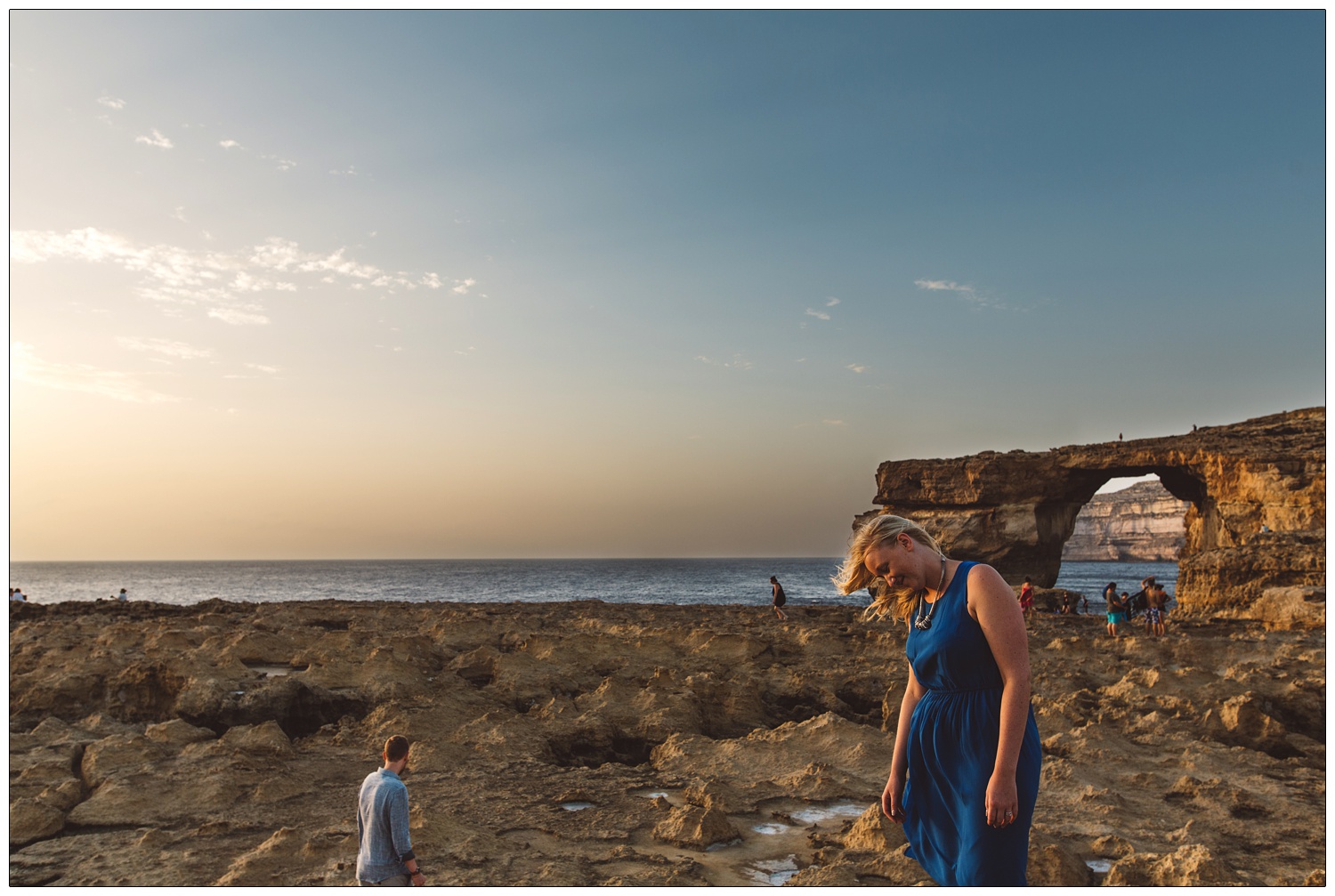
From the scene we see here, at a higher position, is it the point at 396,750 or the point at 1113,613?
the point at 396,750

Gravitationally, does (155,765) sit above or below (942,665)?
below

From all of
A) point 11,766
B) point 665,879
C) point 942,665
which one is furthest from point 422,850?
point 11,766

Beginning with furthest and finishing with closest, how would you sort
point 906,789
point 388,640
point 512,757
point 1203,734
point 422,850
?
point 388,640
point 1203,734
point 512,757
point 422,850
point 906,789

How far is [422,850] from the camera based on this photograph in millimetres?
4359

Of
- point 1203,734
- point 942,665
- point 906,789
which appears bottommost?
point 1203,734

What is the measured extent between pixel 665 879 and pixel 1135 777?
4050 mm

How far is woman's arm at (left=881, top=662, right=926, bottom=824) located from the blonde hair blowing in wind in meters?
0.26

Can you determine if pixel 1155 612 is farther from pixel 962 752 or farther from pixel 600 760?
pixel 962 752

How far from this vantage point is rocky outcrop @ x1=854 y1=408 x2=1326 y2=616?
1872 cm

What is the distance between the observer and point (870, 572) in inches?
107

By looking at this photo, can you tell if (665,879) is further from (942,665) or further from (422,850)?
(942,665)

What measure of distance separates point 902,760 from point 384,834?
2379 mm

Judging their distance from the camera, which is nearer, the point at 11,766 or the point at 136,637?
the point at 11,766

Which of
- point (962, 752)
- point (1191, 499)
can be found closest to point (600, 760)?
point (962, 752)
